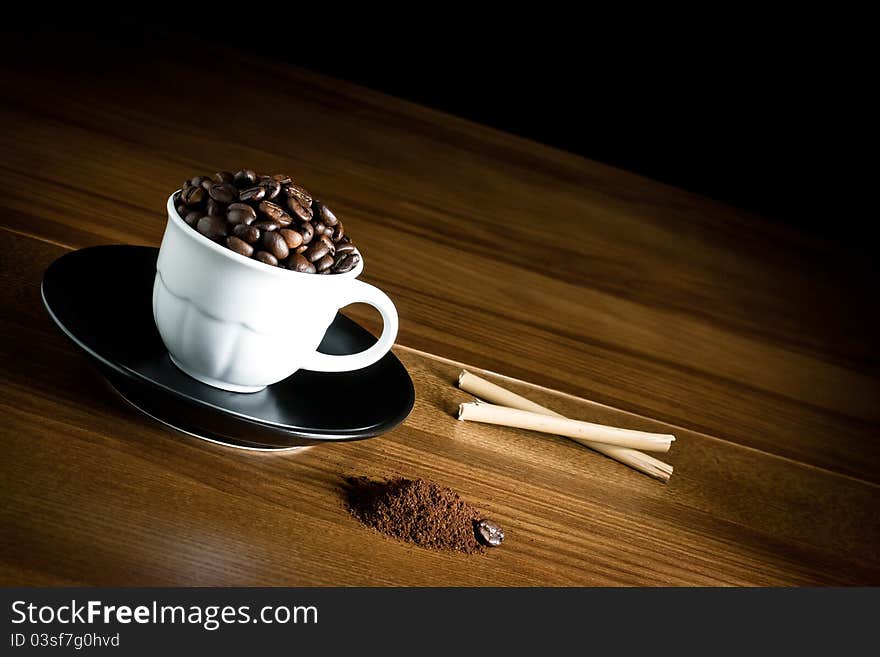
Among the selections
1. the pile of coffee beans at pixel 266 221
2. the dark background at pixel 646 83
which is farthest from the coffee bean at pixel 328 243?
the dark background at pixel 646 83

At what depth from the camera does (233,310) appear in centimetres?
69

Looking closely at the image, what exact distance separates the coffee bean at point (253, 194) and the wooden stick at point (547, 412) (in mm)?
321

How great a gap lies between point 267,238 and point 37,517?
24 cm

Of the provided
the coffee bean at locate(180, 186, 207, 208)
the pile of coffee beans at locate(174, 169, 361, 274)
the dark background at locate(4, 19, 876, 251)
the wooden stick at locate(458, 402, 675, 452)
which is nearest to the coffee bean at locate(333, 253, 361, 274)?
the pile of coffee beans at locate(174, 169, 361, 274)

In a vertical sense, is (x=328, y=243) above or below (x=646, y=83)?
above

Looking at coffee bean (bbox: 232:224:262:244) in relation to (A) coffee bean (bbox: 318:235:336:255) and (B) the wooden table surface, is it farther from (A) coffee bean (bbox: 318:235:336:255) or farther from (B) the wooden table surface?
(B) the wooden table surface

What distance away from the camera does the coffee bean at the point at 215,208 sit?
68cm

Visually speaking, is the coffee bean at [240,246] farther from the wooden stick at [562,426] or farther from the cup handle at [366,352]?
the wooden stick at [562,426]

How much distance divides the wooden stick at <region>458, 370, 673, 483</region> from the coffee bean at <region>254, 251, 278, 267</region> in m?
0.31

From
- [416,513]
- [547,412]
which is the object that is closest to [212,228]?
[416,513]

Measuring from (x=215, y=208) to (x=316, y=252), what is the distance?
8cm

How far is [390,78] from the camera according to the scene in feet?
7.92

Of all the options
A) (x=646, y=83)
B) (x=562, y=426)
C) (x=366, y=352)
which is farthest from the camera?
(x=646, y=83)

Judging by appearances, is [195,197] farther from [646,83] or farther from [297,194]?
[646,83]
